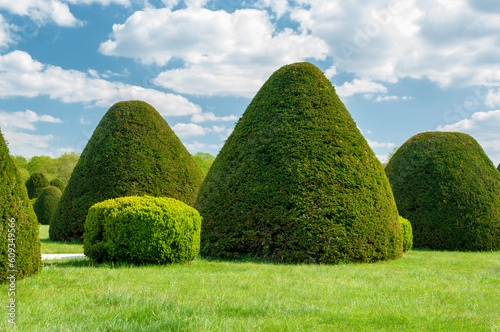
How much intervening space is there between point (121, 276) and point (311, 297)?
11.3ft

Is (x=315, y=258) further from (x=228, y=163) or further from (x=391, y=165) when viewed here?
(x=391, y=165)

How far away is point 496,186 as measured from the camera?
16531 mm

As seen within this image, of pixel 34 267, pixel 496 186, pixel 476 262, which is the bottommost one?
pixel 476 262

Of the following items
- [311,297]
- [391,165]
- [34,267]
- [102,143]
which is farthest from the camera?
[391,165]

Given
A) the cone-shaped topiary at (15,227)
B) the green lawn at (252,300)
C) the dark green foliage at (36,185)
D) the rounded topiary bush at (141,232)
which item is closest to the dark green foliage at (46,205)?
the dark green foliage at (36,185)

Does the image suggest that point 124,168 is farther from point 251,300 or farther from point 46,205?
point 46,205

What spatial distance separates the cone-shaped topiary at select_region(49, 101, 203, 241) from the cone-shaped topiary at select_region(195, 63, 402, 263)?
4824 mm

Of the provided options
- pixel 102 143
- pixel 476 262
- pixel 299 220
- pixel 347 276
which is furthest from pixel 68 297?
pixel 102 143

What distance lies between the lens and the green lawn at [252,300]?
4266 mm

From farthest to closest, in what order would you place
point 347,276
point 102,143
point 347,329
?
1. point 102,143
2. point 347,276
3. point 347,329

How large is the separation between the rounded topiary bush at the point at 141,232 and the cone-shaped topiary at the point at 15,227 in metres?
1.95

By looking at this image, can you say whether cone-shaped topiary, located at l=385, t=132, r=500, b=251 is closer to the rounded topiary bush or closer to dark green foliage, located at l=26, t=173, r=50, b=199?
the rounded topiary bush

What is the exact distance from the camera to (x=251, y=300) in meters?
5.20

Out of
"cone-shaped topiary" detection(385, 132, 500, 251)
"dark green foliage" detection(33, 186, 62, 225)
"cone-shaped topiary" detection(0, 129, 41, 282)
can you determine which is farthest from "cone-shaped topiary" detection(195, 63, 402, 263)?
"dark green foliage" detection(33, 186, 62, 225)
